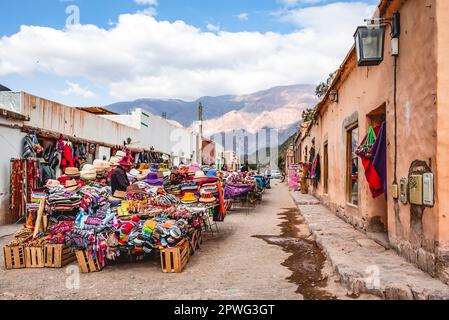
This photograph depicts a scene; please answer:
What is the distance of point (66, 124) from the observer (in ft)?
42.5

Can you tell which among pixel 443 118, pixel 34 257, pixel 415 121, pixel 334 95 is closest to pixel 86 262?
pixel 34 257

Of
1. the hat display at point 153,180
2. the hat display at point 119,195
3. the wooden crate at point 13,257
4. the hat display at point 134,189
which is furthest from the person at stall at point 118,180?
the wooden crate at point 13,257

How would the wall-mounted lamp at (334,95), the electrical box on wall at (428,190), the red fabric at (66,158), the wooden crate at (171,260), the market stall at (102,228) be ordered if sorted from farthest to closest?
the red fabric at (66,158) < the wall-mounted lamp at (334,95) < the market stall at (102,228) < the wooden crate at (171,260) < the electrical box on wall at (428,190)

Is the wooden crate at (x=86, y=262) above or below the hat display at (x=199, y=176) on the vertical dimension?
below

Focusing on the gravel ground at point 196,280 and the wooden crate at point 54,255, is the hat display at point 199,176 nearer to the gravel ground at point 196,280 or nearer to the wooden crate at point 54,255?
the gravel ground at point 196,280

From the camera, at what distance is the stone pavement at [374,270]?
3932mm

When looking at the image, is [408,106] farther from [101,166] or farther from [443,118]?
[101,166]

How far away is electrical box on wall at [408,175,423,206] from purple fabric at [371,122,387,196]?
1.40 m

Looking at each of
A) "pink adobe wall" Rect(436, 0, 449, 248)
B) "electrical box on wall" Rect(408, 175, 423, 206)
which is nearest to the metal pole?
"electrical box on wall" Rect(408, 175, 423, 206)

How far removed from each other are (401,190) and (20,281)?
16.4ft

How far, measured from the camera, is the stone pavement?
12.9 feet

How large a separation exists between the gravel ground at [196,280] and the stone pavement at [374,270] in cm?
20

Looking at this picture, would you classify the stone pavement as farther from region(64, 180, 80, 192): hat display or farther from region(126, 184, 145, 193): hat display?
region(64, 180, 80, 192): hat display
